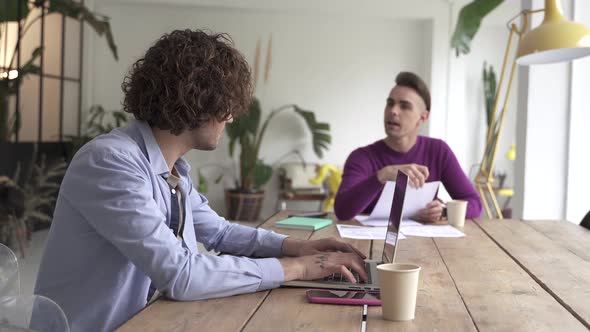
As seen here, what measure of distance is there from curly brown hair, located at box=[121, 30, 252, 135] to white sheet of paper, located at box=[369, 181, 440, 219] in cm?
109

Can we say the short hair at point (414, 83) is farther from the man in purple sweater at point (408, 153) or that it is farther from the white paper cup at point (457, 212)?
the white paper cup at point (457, 212)

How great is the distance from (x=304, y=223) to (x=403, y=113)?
0.86 meters

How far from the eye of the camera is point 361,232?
2.36 m

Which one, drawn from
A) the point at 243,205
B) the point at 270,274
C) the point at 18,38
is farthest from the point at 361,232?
the point at 243,205

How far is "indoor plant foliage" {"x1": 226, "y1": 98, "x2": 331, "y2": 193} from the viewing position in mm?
7785

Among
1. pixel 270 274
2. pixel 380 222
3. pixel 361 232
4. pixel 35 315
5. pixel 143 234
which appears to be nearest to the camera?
pixel 35 315

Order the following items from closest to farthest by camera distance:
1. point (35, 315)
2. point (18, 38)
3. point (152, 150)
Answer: point (35, 315) < point (152, 150) < point (18, 38)

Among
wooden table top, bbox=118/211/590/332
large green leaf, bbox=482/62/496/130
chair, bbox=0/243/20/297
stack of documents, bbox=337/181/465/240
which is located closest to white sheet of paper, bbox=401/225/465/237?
stack of documents, bbox=337/181/465/240

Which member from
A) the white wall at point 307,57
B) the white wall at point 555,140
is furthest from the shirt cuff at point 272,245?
the white wall at point 307,57

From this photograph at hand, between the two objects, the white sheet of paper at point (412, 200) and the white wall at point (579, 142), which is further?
the white wall at point (579, 142)

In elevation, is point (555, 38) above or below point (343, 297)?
above

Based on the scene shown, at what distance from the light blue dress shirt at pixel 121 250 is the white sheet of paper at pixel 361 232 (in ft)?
2.70

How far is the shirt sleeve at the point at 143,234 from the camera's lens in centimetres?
132

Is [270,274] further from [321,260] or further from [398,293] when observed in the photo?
[398,293]
